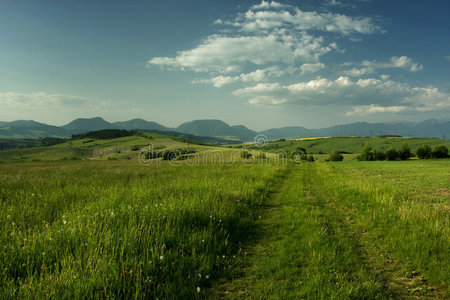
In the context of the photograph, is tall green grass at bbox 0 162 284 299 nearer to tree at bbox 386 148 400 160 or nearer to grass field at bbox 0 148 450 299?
grass field at bbox 0 148 450 299

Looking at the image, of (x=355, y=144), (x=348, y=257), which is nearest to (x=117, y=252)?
(x=348, y=257)

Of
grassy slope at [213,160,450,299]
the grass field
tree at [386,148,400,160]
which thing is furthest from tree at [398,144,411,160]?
the grass field

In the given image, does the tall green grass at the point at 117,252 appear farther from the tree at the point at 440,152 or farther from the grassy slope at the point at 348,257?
the tree at the point at 440,152

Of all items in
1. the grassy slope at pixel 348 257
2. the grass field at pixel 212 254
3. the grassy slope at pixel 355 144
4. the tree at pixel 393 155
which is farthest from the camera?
the grassy slope at pixel 355 144

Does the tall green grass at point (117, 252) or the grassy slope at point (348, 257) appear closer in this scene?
the tall green grass at point (117, 252)

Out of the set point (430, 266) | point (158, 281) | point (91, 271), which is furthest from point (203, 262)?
point (430, 266)

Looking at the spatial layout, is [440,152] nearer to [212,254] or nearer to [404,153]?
[404,153]

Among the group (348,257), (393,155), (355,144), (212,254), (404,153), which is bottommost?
(393,155)

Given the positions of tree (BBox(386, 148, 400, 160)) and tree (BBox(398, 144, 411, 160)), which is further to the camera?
tree (BBox(398, 144, 411, 160))

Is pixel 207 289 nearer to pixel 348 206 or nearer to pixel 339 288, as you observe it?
pixel 339 288

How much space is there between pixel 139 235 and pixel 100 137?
20773cm

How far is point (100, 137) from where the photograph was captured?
18312 cm

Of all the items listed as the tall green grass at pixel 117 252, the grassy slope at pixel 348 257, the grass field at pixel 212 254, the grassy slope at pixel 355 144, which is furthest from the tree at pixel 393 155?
the tall green grass at pixel 117 252

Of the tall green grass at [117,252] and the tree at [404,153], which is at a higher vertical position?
the tall green grass at [117,252]
